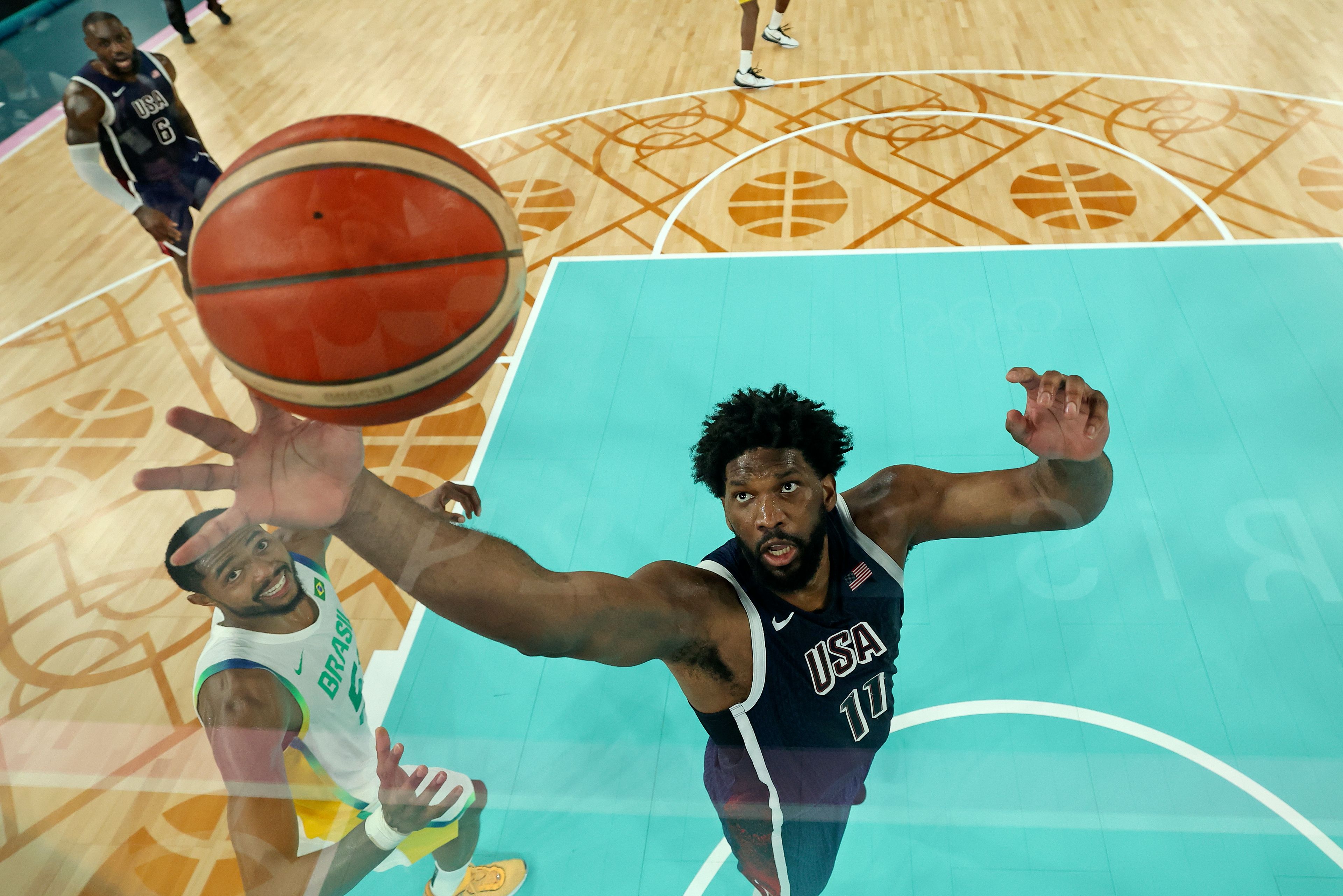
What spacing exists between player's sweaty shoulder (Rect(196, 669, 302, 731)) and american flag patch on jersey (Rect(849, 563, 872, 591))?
0.81 metres

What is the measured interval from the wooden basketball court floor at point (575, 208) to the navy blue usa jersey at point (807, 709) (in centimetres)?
21

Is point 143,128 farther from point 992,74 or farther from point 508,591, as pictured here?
point 992,74

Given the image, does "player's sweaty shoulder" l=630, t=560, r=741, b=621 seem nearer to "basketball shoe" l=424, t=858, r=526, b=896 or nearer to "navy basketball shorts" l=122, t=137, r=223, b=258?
"basketball shoe" l=424, t=858, r=526, b=896

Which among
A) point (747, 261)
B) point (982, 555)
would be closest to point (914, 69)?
point (747, 261)

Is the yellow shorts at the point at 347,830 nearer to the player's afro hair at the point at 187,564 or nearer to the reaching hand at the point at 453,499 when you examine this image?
the player's afro hair at the point at 187,564

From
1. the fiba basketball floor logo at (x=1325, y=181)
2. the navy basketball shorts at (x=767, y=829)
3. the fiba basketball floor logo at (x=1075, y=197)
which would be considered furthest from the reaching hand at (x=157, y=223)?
the fiba basketball floor logo at (x=1325, y=181)

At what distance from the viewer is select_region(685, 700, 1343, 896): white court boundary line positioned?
1429 mm

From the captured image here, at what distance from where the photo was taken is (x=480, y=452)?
77.1 inches

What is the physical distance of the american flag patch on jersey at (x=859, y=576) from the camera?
3.84 feet

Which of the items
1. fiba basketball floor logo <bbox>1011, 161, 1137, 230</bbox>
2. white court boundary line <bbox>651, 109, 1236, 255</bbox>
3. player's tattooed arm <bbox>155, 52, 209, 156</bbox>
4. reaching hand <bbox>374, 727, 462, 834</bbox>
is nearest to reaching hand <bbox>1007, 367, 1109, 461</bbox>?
reaching hand <bbox>374, 727, 462, 834</bbox>

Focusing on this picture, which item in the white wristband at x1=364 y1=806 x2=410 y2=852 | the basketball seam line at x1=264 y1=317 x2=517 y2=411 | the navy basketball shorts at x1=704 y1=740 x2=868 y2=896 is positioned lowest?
the navy basketball shorts at x1=704 y1=740 x2=868 y2=896

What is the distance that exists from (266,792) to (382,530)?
0.65 meters

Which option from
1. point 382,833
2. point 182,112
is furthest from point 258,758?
point 182,112

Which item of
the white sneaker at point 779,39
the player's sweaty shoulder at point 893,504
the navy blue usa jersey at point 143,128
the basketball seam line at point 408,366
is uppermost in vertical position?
the basketball seam line at point 408,366
